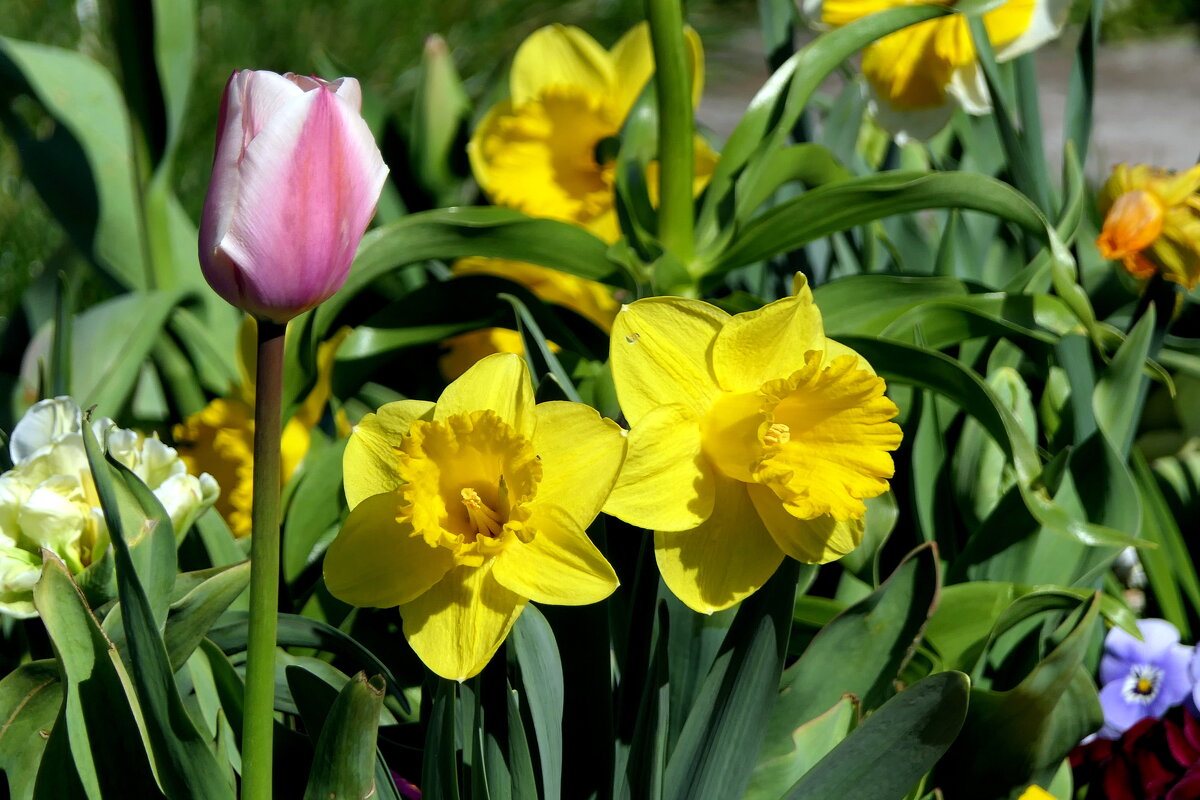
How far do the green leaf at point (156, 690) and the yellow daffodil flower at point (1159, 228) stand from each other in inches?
31.5

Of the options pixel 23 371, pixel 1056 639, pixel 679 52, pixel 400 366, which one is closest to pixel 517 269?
pixel 400 366

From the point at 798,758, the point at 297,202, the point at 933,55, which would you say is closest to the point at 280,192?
the point at 297,202

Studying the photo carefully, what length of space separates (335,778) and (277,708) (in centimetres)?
21

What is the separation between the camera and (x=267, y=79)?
0.49 meters

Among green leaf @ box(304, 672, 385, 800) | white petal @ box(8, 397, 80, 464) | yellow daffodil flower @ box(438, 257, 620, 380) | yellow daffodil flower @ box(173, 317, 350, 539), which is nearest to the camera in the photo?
green leaf @ box(304, 672, 385, 800)

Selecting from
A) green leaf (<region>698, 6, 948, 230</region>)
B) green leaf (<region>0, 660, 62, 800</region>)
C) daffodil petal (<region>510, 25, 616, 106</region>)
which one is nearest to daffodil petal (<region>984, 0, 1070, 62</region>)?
green leaf (<region>698, 6, 948, 230</region>)

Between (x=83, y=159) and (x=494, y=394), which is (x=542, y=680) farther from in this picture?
(x=83, y=159)

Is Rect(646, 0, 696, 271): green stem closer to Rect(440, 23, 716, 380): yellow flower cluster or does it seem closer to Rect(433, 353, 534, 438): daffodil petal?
Rect(440, 23, 716, 380): yellow flower cluster

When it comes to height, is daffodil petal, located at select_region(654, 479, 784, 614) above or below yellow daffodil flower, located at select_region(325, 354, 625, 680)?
below

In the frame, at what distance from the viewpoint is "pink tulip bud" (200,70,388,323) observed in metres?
0.48

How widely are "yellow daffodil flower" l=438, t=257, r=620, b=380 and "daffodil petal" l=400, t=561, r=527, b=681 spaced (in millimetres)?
623

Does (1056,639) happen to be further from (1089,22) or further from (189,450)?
(189,450)

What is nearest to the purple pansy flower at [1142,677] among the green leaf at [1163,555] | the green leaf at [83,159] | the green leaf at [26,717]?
the green leaf at [1163,555]

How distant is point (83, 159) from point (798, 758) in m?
1.07
